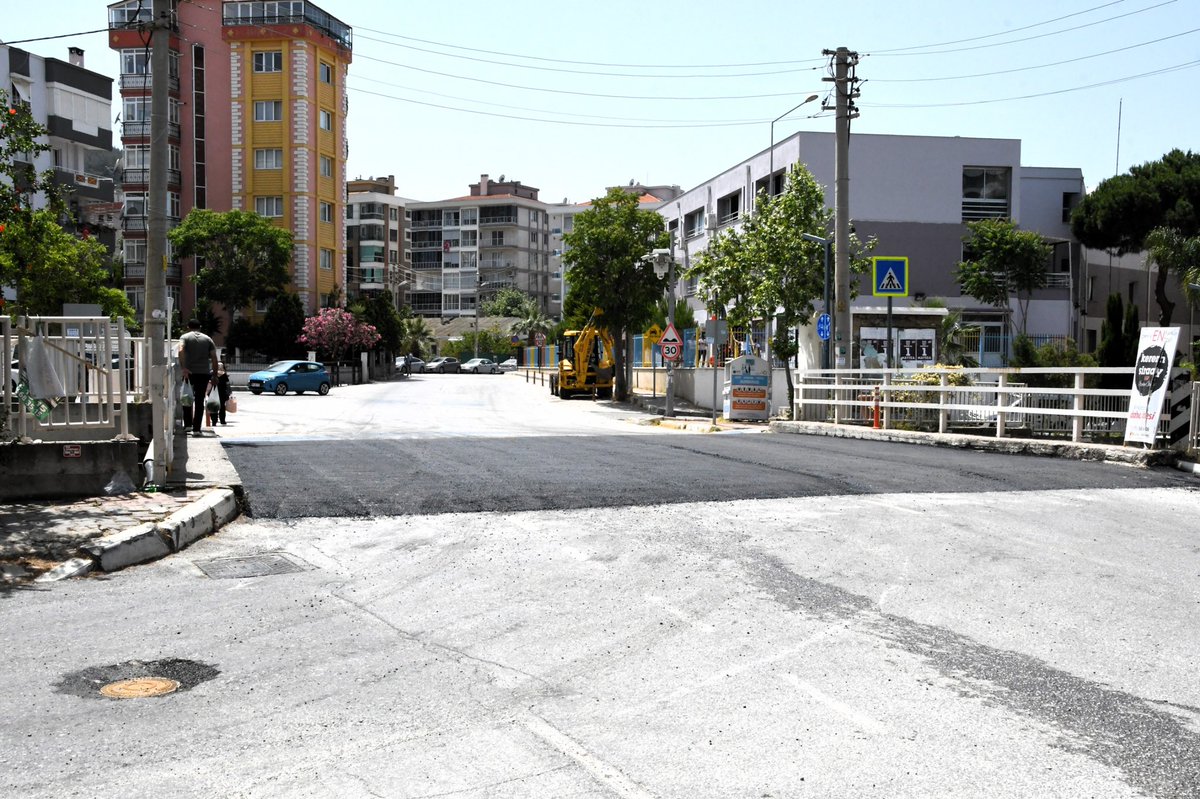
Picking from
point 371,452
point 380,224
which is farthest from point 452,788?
point 380,224

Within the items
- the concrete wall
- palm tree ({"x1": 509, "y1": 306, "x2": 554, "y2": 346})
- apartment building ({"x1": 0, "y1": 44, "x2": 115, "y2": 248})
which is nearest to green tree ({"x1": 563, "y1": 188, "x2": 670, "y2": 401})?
apartment building ({"x1": 0, "y1": 44, "x2": 115, "y2": 248})

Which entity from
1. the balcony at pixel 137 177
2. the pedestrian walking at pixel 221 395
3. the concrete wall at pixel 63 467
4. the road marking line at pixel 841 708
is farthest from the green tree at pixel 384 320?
the road marking line at pixel 841 708

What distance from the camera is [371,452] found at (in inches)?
588

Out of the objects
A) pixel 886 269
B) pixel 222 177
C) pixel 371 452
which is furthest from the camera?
pixel 222 177

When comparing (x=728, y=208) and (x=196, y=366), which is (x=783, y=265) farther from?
(x=728, y=208)

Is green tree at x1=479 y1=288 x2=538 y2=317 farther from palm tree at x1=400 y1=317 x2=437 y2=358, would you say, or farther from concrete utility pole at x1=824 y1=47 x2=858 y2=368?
concrete utility pole at x1=824 y1=47 x2=858 y2=368

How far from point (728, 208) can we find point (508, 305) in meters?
75.7

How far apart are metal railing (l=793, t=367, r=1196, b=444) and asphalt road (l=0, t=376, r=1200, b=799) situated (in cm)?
636

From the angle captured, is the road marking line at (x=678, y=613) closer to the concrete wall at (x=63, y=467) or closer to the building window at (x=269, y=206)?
the concrete wall at (x=63, y=467)

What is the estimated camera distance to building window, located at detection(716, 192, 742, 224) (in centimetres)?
5538

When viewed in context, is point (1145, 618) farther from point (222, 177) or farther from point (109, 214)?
point (109, 214)

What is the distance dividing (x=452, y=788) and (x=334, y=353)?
67.9 meters

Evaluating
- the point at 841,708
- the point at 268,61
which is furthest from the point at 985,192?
the point at 268,61

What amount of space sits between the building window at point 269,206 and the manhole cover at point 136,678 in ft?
240
